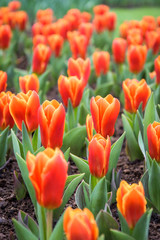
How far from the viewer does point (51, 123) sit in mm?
1566

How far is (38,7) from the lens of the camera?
730 cm

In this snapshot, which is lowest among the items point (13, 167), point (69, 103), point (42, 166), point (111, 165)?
point (13, 167)

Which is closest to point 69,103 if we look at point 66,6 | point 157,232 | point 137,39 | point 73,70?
point 73,70

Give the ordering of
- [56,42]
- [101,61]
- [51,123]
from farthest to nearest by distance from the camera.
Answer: [56,42] → [101,61] → [51,123]

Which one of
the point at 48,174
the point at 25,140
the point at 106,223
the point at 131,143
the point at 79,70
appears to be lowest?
the point at 131,143

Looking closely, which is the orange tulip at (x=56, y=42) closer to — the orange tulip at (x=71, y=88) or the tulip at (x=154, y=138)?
the orange tulip at (x=71, y=88)

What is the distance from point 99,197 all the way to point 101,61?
1851 millimetres

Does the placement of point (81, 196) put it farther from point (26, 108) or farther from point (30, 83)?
point (30, 83)

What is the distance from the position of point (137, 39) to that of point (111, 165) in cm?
204

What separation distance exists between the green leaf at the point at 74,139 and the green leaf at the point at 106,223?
844 millimetres

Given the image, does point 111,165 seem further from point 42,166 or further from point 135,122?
point 42,166

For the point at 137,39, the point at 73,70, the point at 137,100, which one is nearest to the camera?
the point at 137,100

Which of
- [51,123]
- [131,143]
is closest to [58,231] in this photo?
[51,123]

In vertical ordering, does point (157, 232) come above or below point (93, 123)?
below
